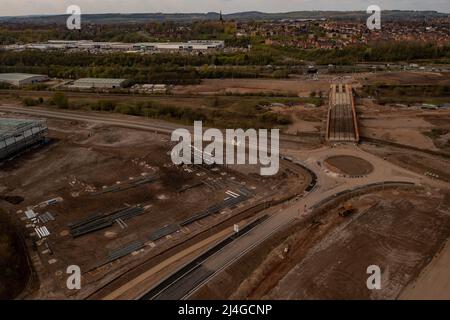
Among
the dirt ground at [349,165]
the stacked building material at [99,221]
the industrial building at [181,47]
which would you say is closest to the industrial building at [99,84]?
the industrial building at [181,47]

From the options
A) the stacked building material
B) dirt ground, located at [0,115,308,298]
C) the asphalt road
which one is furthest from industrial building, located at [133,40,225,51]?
the stacked building material

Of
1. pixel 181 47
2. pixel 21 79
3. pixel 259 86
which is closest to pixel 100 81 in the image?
pixel 21 79

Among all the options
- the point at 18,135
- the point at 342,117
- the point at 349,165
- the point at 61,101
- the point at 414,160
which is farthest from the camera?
the point at 61,101

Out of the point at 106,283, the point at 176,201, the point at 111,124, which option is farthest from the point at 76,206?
the point at 111,124

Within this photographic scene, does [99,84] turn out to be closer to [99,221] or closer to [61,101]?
[61,101]

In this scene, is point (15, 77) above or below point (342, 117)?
above

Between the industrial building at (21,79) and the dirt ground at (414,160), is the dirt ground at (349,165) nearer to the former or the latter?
the dirt ground at (414,160)
